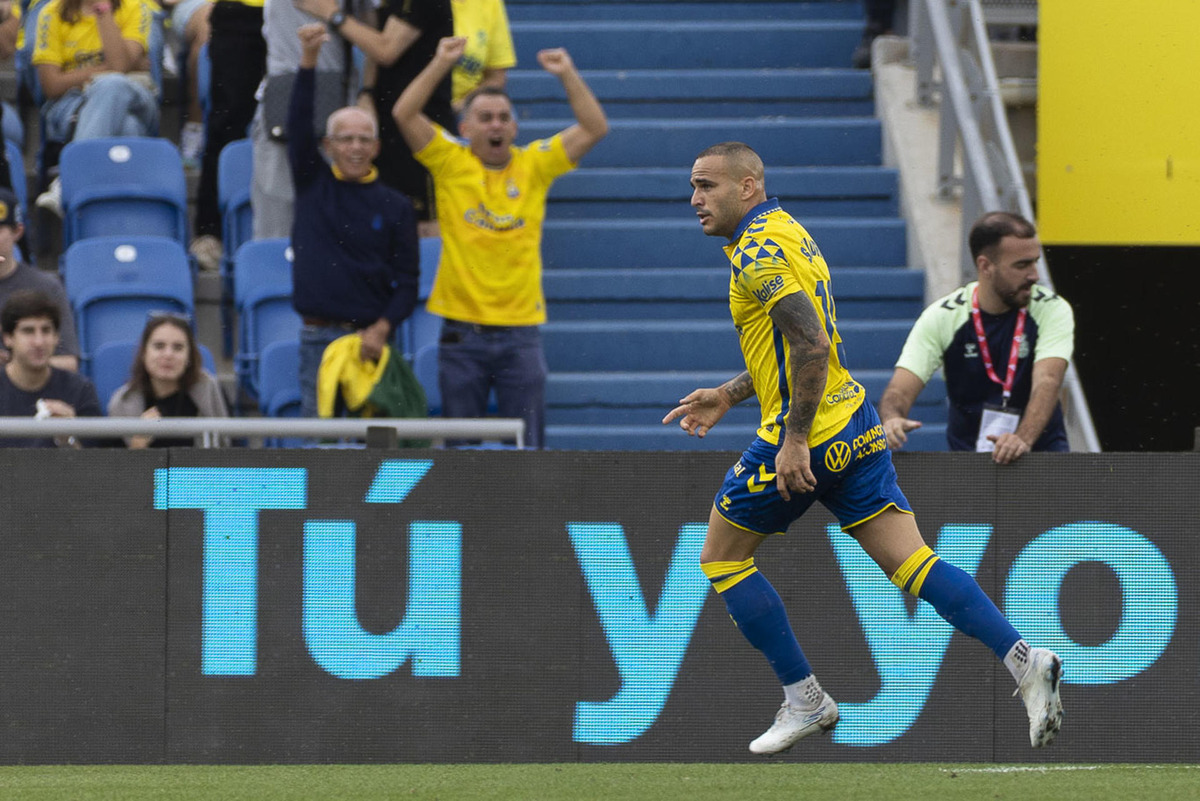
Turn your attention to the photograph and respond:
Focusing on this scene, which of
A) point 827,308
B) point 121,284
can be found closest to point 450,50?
point 121,284

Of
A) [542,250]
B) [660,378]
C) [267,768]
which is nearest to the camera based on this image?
[267,768]

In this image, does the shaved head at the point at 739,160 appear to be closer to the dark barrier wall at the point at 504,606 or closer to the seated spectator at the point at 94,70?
the dark barrier wall at the point at 504,606

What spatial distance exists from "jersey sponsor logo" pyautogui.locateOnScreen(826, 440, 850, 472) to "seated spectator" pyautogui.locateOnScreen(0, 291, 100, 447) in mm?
3869

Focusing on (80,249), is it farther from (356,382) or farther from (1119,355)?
(1119,355)

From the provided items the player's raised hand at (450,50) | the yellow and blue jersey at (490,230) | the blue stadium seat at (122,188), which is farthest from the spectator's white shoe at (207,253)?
the player's raised hand at (450,50)

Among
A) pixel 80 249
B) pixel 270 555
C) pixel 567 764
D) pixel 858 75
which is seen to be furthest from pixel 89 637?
pixel 858 75

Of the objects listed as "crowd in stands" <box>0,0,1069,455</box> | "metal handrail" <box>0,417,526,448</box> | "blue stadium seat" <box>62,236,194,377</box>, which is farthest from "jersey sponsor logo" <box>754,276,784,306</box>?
"blue stadium seat" <box>62,236,194,377</box>

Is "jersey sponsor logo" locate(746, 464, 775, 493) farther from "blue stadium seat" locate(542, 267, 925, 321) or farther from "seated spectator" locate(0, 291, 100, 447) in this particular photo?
"blue stadium seat" locate(542, 267, 925, 321)

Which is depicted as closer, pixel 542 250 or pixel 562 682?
pixel 562 682

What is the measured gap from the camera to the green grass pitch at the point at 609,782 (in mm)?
6004

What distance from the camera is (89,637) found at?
7.36 m

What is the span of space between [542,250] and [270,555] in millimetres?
4286

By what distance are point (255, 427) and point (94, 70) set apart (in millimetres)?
5167

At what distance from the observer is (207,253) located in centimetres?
1108
